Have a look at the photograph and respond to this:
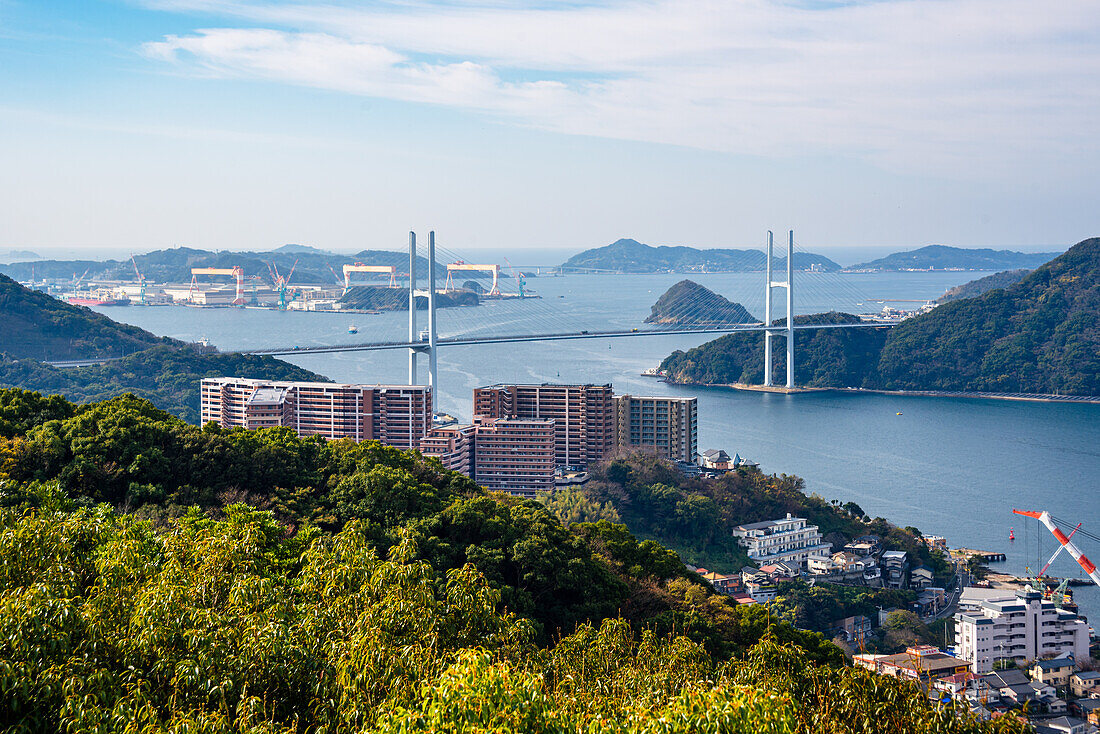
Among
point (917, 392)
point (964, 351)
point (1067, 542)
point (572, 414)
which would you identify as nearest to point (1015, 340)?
point (964, 351)

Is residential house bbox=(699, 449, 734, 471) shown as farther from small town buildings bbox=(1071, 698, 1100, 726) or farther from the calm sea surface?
small town buildings bbox=(1071, 698, 1100, 726)

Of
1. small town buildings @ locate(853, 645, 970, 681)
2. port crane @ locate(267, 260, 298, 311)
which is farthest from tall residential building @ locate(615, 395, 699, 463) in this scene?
port crane @ locate(267, 260, 298, 311)

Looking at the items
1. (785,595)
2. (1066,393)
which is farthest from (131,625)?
(1066,393)

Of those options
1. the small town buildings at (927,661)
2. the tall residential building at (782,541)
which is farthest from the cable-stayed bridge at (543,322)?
the small town buildings at (927,661)

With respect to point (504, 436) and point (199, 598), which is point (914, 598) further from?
point (199, 598)

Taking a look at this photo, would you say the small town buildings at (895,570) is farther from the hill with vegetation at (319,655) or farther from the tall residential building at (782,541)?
the hill with vegetation at (319,655)

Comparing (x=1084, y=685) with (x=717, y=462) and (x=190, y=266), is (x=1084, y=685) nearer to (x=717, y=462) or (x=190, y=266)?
(x=717, y=462)
